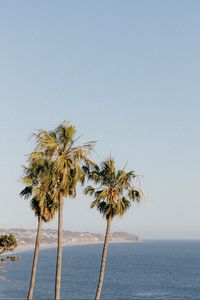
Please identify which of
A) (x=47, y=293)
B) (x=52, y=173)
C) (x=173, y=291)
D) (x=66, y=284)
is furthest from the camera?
(x=66, y=284)

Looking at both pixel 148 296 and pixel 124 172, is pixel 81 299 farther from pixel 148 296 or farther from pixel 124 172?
pixel 124 172

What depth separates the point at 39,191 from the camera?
35219mm

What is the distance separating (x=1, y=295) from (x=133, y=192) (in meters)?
105

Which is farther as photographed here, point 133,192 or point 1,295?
point 1,295

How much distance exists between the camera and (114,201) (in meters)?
34.4

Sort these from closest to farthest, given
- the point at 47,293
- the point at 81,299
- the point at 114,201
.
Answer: the point at 114,201 < the point at 81,299 < the point at 47,293

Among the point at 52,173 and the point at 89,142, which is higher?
the point at 89,142

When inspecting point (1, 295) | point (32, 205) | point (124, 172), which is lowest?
point (1, 295)

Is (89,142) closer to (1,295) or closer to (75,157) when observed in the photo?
(75,157)

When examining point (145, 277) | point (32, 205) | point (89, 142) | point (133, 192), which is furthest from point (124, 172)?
point (145, 277)

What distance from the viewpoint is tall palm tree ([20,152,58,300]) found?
104 feet

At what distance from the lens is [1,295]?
128m

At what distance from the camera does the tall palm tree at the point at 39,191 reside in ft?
104

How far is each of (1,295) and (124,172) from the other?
104932mm
